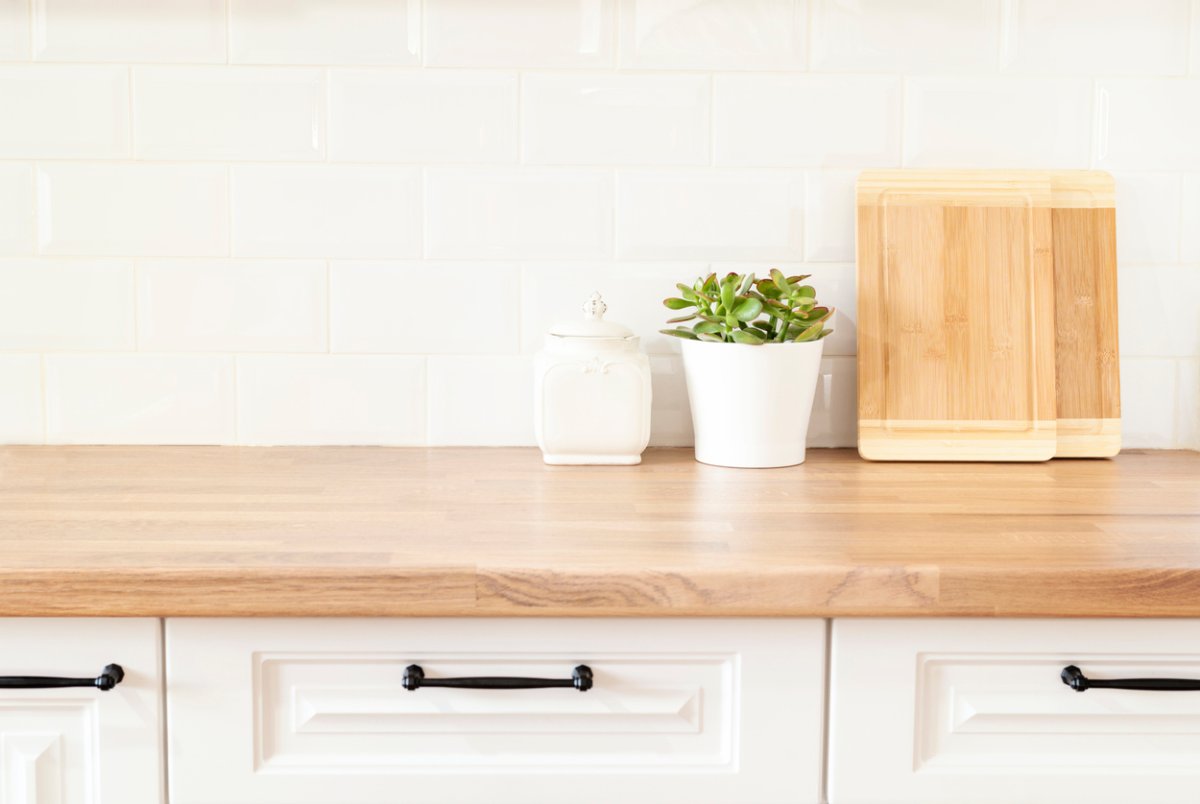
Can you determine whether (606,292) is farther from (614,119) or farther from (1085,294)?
(1085,294)

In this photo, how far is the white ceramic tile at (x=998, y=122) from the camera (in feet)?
4.42

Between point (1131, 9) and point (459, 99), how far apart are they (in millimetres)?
845

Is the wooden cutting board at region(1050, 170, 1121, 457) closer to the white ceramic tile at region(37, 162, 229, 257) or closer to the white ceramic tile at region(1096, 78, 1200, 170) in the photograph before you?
the white ceramic tile at region(1096, 78, 1200, 170)

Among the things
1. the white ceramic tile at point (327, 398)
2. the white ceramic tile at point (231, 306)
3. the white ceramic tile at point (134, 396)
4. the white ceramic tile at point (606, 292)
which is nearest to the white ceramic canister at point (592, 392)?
the white ceramic tile at point (606, 292)

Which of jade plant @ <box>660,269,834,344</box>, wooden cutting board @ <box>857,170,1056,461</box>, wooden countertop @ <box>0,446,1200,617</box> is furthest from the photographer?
wooden cutting board @ <box>857,170,1056,461</box>

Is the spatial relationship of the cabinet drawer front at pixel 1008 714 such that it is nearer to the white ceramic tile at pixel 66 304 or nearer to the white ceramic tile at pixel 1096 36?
the white ceramic tile at pixel 1096 36

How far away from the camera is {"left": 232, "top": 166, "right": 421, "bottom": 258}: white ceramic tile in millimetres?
1335

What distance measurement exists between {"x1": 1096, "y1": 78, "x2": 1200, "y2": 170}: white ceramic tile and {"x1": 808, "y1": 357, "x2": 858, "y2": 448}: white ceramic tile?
413 millimetres

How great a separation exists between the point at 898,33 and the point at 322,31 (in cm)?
71

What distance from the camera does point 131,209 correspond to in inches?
52.5

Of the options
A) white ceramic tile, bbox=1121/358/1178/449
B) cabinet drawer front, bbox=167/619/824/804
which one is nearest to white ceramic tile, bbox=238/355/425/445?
cabinet drawer front, bbox=167/619/824/804

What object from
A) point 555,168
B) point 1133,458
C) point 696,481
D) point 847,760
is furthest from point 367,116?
point 1133,458

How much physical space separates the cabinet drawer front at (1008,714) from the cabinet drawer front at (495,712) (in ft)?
0.13

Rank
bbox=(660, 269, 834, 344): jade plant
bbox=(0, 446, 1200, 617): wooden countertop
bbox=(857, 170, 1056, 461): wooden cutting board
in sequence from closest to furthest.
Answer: bbox=(0, 446, 1200, 617): wooden countertop < bbox=(660, 269, 834, 344): jade plant < bbox=(857, 170, 1056, 461): wooden cutting board
